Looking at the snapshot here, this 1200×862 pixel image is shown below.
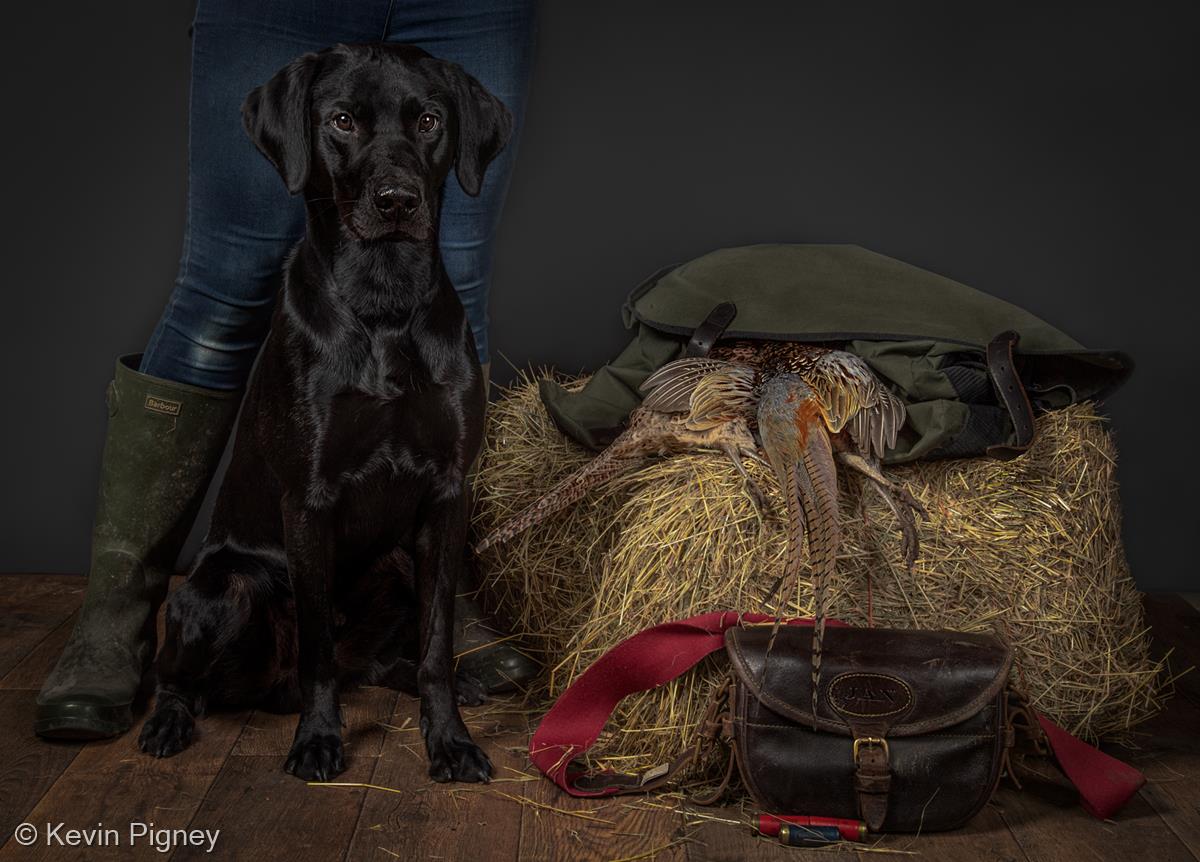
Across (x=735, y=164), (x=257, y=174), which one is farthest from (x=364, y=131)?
(x=735, y=164)

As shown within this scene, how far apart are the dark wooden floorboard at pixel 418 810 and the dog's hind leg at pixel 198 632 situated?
45 millimetres

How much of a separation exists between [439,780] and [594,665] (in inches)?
11.8

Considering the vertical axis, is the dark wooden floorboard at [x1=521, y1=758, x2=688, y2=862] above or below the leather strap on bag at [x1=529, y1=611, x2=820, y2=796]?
below

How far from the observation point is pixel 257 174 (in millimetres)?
2232

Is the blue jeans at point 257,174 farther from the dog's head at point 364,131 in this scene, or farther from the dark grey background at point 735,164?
the dark grey background at point 735,164

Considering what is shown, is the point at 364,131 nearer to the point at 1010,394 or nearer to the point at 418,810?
the point at 418,810

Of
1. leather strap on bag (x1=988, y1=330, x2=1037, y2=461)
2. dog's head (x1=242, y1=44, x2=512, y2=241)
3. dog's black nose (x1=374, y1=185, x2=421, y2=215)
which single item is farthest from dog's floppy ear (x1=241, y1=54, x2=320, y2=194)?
leather strap on bag (x1=988, y1=330, x2=1037, y2=461)

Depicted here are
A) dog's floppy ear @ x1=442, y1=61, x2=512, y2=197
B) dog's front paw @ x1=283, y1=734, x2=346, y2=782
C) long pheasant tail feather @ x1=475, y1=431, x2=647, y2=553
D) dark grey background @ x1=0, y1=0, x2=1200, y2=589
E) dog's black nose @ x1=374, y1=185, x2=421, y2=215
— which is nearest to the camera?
dog's black nose @ x1=374, y1=185, x2=421, y2=215

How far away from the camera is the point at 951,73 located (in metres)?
3.12

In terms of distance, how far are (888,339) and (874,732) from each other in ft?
2.73

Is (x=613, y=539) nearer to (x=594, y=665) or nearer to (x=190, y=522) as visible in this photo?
(x=594, y=665)

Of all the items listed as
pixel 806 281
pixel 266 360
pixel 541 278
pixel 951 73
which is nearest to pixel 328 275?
pixel 266 360

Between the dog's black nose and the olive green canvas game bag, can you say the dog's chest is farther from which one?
the olive green canvas game bag

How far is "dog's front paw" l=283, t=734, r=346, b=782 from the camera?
211cm
